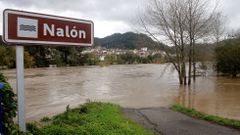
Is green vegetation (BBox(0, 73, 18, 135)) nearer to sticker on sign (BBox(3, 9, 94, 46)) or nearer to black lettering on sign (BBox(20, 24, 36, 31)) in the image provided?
sticker on sign (BBox(3, 9, 94, 46))

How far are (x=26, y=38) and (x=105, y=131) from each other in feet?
9.58

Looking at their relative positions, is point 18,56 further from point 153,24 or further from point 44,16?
point 153,24

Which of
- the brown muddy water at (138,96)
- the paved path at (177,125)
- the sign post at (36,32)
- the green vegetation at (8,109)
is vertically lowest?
the brown muddy water at (138,96)

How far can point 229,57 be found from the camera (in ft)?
123

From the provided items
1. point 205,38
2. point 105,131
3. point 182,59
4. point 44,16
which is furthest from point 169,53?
point 44,16

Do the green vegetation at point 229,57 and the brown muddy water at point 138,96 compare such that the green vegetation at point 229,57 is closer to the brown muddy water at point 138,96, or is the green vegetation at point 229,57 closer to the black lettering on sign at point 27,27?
the brown muddy water at point 138,96

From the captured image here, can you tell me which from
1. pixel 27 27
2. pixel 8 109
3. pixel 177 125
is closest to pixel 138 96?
pixel 177 125

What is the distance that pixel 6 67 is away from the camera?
208 ft

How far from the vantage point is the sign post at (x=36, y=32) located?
3.95 metres

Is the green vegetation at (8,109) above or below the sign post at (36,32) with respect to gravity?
below

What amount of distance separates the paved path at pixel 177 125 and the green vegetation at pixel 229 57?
2787cm

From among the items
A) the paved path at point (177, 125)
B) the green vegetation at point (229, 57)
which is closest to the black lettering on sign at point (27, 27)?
the paved path at point (177, 125)

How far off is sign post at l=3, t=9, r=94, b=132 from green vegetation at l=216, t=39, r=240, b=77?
33901 mm

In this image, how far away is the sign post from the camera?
3.95m
